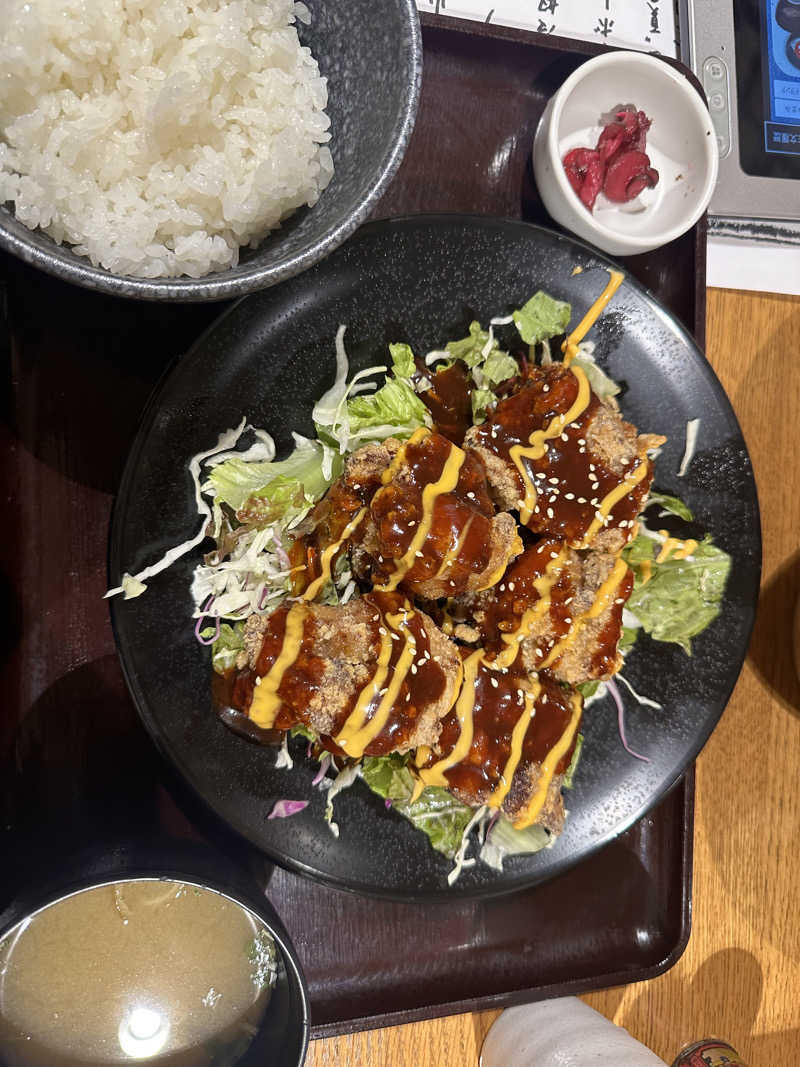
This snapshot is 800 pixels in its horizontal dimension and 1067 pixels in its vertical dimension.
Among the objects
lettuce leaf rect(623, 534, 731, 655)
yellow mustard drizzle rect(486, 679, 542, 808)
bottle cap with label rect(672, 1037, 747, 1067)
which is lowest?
bottle cap with label rect(672, 1037, 747, 1067)

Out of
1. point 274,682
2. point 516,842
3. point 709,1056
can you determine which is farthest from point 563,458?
point 709,1056

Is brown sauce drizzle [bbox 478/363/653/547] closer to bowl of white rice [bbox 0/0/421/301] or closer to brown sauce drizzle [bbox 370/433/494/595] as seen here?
brown sauce drizzle [bbox 370/433/494/595]

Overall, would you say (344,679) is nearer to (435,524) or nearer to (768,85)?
(435,524)

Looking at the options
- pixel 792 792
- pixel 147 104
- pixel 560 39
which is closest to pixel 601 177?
pixel 560 39

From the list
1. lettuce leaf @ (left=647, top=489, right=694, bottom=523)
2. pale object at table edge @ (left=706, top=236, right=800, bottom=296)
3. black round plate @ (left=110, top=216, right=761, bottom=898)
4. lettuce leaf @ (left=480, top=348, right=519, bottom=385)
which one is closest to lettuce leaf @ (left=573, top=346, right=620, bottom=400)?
black round plate @ (left=110, top=216, right=761, bottom=898)

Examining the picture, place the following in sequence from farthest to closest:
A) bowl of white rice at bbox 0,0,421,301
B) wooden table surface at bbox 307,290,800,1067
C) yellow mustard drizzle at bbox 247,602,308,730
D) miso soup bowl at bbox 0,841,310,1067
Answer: wooden table surface at bbox 307,290,800,1067, yellow mustard drizzle at bbox 247,602,308,730, miso soup bowl at bbox 0,841,310,1067, bowl of white rice at bbox 0,0,421,301

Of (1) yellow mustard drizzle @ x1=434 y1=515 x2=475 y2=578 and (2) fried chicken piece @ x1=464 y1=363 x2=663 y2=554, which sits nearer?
(1) yellow mustard drizzle @ x1=434 y1=515 x2=475 y2=578

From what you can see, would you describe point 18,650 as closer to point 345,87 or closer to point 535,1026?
point 345,87
